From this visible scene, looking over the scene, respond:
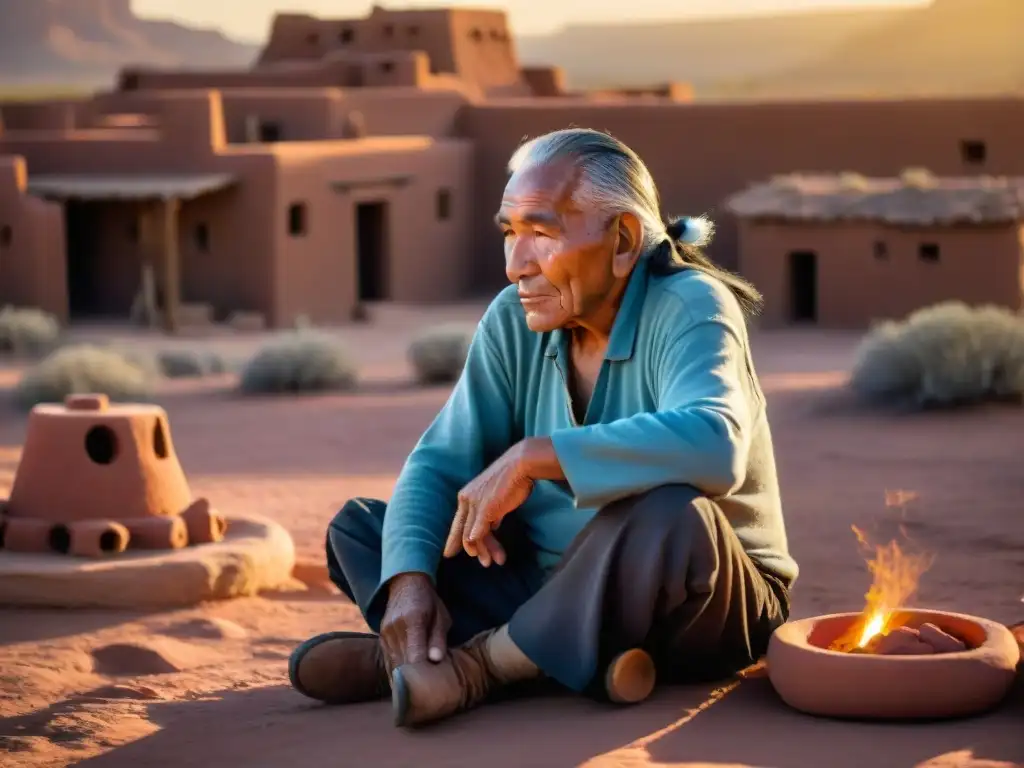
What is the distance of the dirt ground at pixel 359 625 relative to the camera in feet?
13.7

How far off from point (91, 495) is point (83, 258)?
53.5ft

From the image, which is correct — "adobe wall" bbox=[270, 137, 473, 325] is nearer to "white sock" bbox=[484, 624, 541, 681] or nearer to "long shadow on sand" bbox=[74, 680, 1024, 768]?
"long shadow on sand" bbox=[74, 680, 1024, 768]

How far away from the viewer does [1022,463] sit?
1003 cm

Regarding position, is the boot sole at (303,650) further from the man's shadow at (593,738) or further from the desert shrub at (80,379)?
the desert shrub at (80,379)

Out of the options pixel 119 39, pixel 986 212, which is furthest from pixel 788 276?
pixel 119 39

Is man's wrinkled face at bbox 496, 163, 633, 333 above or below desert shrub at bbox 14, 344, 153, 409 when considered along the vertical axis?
above

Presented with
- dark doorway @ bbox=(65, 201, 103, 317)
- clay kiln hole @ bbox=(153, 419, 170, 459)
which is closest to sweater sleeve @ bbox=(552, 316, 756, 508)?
clay kiln hole @ bbox=(153, 419, 170, 459)

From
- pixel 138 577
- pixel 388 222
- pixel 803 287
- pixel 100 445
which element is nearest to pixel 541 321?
pixel 138 577

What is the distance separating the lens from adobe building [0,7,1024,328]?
859 inches

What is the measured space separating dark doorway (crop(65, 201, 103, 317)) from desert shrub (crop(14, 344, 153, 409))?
740 cm

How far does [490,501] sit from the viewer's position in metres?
4.48

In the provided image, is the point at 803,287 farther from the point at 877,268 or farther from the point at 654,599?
the point at 654,599

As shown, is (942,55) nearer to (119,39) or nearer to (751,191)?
(119,39)

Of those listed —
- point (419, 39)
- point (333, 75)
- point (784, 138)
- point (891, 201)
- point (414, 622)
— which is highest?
point (419, 39)
